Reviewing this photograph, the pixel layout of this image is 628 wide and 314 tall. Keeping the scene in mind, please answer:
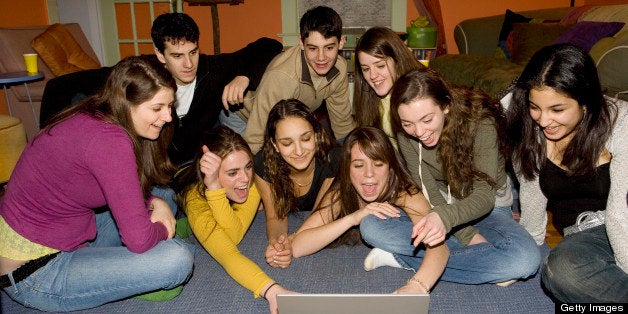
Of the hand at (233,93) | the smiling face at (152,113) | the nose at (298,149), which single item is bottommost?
the nose at (298,149)

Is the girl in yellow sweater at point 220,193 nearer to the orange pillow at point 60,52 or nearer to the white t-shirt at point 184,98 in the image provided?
the white t-shirt at point 184,98

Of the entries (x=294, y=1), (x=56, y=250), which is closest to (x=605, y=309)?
(x=56, y=250)

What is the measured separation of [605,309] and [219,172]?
148cm

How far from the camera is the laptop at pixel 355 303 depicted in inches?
51.3

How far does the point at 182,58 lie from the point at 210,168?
586 mm

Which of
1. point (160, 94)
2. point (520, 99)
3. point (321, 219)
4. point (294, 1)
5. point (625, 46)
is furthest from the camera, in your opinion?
point (294, 1)

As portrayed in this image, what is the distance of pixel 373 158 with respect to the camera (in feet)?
6.16

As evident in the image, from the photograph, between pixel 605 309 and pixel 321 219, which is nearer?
pixel 605 309

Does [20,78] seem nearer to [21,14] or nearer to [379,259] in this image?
[21,14]

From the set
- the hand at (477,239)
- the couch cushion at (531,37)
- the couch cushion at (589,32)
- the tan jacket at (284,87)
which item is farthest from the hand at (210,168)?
the couch cushion at (531,37)

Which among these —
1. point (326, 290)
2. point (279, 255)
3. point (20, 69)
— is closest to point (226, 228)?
point (279, 255)

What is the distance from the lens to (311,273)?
1.98m

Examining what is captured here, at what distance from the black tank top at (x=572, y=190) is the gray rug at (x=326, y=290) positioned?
298mm

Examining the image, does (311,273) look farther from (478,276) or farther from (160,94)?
(160,94)
